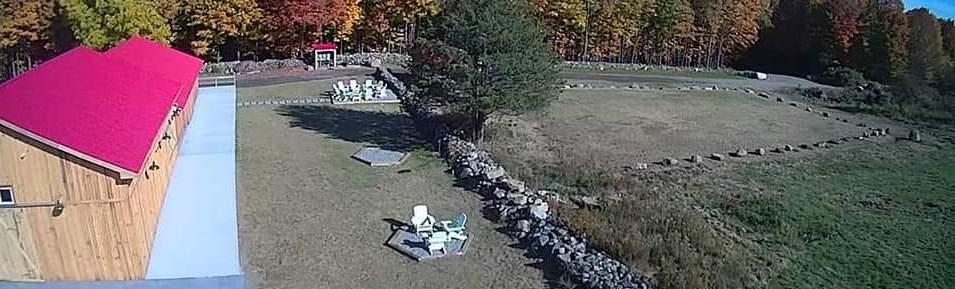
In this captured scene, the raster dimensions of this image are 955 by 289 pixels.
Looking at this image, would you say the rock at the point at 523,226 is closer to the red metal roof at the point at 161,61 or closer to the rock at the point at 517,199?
the rock at the point at 517,199

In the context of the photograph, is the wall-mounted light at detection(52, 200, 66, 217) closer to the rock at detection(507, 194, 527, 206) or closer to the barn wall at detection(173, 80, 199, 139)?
the barn wall at detection(173, 80, 199, 139)

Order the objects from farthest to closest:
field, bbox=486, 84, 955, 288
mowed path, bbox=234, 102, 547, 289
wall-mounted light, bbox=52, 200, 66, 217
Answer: field, bbox=486, 84, 955, 288 < mowed path, bbox=234, 102, 547, 289 < wall-mounted light, bbox=52, 200, 66, 217

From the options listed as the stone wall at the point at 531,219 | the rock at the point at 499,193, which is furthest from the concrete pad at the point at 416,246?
the rock at the point at 499,193

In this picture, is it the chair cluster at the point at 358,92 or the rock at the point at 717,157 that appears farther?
the chair cluster at the point at 358,92

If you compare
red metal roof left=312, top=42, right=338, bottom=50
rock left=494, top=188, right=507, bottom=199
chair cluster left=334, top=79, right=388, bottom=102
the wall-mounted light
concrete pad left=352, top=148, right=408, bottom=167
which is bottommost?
rock left=494, top=188, right=507, bottom=199

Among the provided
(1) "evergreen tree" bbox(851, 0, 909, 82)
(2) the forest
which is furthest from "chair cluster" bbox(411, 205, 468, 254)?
(1) "evergreen tree" bbox(851, 0, 909, 82)

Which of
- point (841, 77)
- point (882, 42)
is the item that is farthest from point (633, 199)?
point (882, 42)

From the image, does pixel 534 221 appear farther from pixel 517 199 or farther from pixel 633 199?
pixel 633 199
